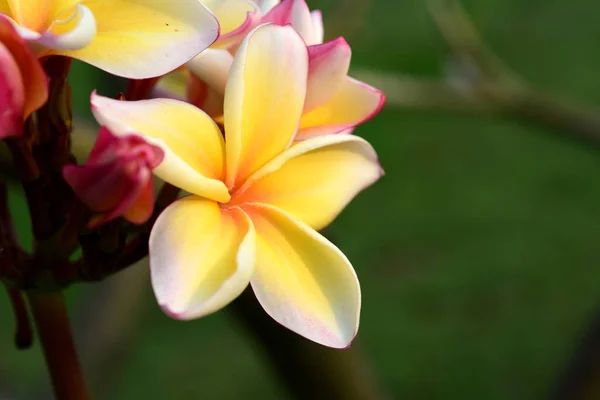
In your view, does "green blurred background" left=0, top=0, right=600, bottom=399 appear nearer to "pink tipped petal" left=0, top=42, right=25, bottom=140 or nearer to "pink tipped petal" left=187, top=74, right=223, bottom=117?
"pink tipped petal" left=187, top=74, right=223, bottom=117

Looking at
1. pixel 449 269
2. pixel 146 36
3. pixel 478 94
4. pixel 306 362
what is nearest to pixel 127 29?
pixel 146 36

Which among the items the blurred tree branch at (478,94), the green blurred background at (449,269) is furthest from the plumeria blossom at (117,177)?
the green blurred background at (449,269)

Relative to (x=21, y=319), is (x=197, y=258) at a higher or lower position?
higher

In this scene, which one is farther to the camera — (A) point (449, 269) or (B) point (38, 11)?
(A) point (449, 269)

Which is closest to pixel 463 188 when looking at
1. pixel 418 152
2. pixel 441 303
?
pixel 418 152

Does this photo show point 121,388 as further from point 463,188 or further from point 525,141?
point 525,141

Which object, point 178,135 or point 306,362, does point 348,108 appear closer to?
point 178,135

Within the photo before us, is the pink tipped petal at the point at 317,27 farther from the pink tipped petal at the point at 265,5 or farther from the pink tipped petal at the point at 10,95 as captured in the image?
the pink tipped petal at the point at 10,95
